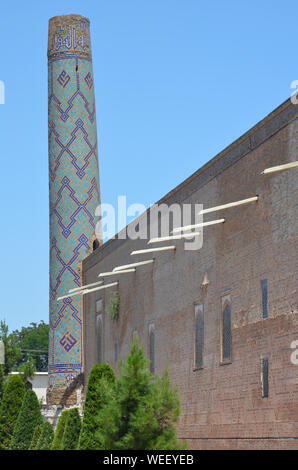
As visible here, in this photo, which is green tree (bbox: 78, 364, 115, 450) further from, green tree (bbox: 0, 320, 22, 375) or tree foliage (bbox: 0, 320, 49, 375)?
tree foliage (bbox: 0, 320, 49, 375)

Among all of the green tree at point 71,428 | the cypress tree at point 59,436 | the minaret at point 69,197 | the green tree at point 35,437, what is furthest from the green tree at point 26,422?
the minaret at point 69,197

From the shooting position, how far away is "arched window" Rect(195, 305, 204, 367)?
14.2 meters

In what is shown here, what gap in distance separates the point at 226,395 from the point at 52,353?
440 inches

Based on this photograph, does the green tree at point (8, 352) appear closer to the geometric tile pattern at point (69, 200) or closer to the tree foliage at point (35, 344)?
the geometric tile pattern at point (69, 200)

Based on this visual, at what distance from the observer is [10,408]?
20516mm

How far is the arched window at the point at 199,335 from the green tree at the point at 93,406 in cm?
153

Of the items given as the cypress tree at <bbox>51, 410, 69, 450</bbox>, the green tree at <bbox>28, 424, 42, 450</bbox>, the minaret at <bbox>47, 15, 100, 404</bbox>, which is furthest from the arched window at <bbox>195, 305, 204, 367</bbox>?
the minaret at <bbox>47, 15, 100, 404</bbox>

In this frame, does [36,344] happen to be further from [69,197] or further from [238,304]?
[238,304]

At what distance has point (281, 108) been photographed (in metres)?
11.6

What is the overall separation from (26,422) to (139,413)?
9204 millimetres

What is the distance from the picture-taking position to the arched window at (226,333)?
511 inches
